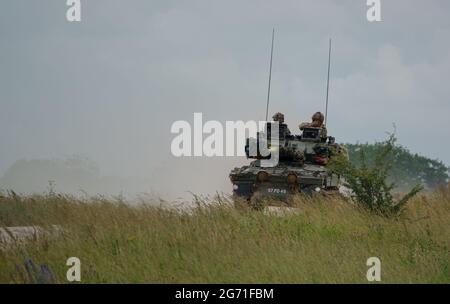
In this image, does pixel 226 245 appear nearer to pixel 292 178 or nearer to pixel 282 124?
pixel 292 178

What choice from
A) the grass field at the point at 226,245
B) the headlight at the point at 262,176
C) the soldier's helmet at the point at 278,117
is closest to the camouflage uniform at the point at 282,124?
the soldier's helmet at the point at 278,117

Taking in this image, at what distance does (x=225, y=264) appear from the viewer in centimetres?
880

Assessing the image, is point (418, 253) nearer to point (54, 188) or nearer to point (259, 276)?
point (259, 276)

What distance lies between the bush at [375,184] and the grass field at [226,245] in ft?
3.58

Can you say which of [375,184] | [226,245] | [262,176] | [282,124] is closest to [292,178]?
[262,176]

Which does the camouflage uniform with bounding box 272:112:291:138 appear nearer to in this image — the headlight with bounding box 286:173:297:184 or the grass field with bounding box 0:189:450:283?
the headlight with bounding box 286:173:297:184

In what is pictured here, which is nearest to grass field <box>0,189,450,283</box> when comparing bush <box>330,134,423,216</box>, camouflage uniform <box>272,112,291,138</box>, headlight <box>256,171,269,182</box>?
bush <box>330,134,423,216</box>

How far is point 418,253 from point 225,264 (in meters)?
3.11

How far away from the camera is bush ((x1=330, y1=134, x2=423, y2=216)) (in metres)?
14.4

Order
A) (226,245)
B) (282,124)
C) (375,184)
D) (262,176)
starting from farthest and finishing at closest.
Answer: (282,124) → (262,176) → (375,184) → (226,245)

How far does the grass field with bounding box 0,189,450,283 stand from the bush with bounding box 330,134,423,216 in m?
1.09

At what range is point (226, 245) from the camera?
963 cm

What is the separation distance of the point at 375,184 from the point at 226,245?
19.1 feet
